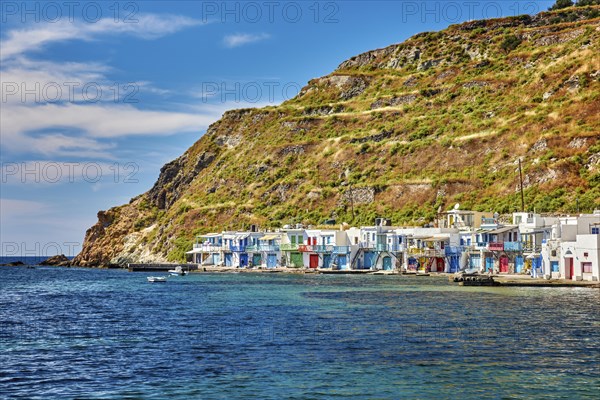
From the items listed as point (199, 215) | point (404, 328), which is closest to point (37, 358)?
point (404, 328)

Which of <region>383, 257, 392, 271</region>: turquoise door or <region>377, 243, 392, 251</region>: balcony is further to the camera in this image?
<region>383, 257, 392, 271</region>: turquoise door

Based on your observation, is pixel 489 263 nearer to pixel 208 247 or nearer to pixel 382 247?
pixel 382 247

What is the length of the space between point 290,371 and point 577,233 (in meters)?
60.7

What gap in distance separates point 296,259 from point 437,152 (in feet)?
136

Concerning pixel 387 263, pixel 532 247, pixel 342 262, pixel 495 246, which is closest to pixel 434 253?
pixel 387 263

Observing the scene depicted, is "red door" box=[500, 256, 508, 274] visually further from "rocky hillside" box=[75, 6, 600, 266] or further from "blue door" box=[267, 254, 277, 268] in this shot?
"blue door" box=[267, 254, 277, 268]

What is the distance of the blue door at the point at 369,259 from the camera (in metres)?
125

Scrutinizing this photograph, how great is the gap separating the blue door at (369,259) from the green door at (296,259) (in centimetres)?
1419

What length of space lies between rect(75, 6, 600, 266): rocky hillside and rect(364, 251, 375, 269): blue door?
590 inches

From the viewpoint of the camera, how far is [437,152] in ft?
507

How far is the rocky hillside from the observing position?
13250cm

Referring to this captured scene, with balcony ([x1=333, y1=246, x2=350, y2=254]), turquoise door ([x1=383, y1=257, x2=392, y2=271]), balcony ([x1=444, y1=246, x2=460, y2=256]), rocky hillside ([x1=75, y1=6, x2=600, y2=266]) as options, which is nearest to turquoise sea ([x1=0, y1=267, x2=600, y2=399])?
balcony ([x1=444, y1=246, x2=460, y2=256])

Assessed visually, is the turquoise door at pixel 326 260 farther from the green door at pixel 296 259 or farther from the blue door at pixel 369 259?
the blue door at pixel 369 259

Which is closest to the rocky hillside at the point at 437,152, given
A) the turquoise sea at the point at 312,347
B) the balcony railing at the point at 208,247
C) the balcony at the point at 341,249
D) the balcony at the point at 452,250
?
the balcony railing at the point at 208,247
